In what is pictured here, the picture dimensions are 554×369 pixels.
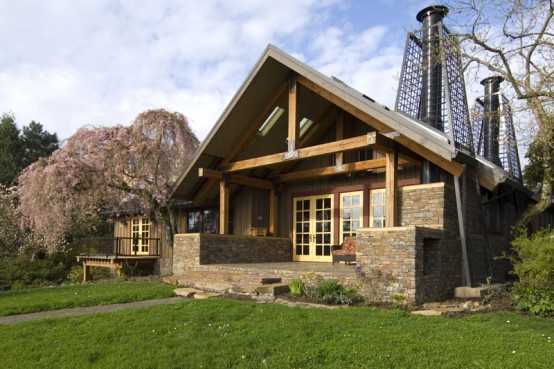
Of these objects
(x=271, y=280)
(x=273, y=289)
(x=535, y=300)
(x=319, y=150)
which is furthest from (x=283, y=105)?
(x=535, y=300)

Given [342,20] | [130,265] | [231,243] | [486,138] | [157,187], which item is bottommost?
[130,265]

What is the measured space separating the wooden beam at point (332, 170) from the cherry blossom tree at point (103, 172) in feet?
11.7

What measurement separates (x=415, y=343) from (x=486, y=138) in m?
12.4

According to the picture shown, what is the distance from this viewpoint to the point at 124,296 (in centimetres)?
885

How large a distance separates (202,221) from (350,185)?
599 cm

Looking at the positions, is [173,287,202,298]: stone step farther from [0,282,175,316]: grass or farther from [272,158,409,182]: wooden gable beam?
[272,158,409,182]: wooden gable beam

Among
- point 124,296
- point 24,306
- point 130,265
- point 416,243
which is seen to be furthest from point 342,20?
point 130,265

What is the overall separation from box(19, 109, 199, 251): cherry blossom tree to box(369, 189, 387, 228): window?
233 inches

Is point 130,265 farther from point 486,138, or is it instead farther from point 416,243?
point 486,138

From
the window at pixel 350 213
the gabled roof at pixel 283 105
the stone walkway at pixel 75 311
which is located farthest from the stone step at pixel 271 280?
the gabled roof at pixel 283 105

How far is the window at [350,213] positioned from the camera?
12.1 meters

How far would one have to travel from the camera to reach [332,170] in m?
11.9

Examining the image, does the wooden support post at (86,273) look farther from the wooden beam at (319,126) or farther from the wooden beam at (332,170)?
the wooden beam at (319,126)

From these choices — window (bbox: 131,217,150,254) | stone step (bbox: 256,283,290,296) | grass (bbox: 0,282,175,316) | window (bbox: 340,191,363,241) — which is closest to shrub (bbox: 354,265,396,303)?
stone step (bbox: 256,283,290,296)
